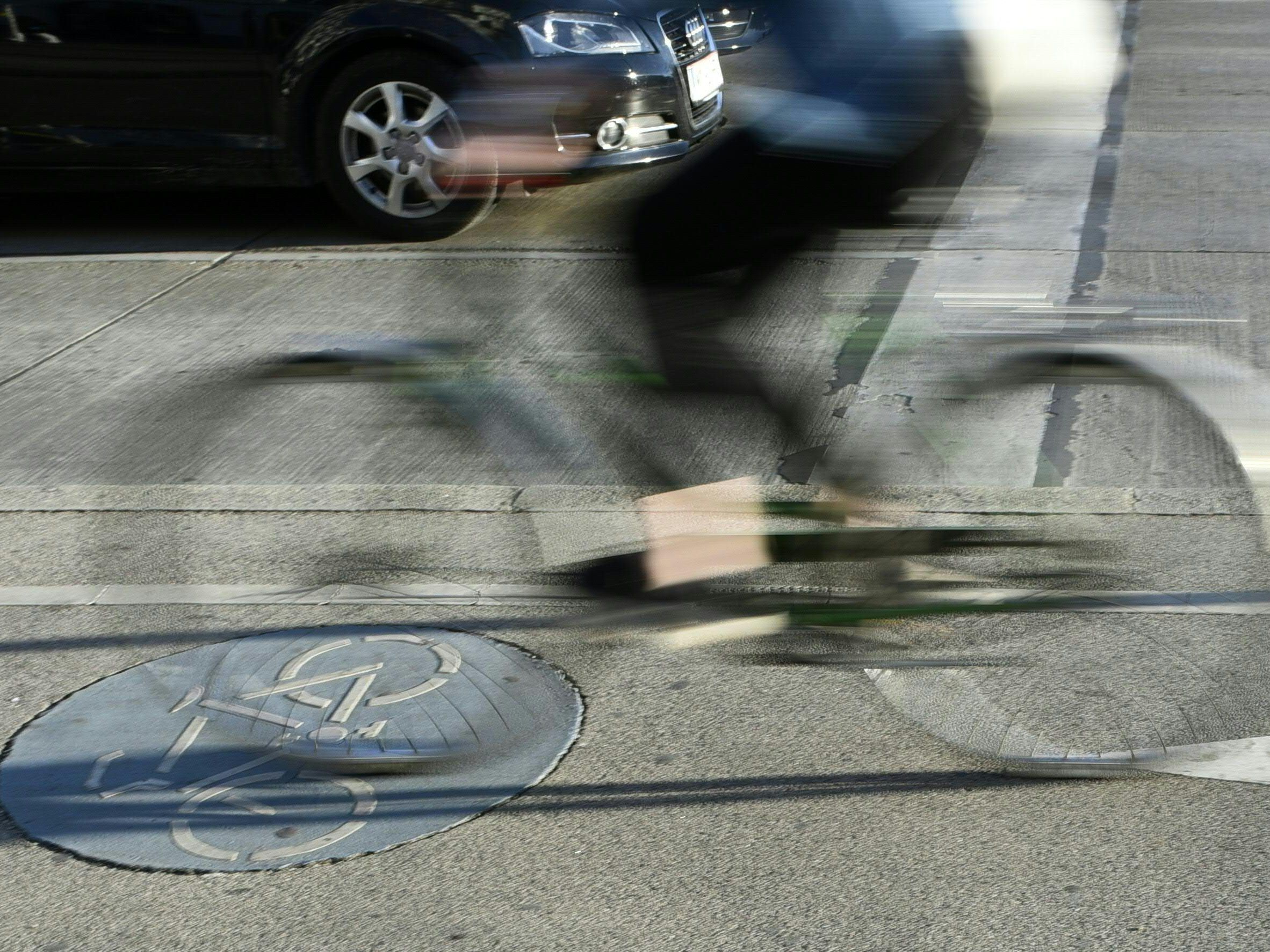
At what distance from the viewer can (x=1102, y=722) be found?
326 cm

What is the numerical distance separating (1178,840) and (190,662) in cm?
225

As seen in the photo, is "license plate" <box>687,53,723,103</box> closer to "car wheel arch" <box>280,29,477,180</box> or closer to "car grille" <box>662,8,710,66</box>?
"car grille" <box>662,8,710,66</box>

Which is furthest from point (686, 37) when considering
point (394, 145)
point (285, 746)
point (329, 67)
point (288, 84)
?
point (285, 746)

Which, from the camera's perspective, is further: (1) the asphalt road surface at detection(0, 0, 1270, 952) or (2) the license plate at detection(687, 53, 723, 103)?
(2) the license plate at detection(687, 53, 723, 103)

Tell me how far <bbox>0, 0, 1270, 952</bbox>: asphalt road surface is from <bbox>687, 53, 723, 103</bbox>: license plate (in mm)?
848

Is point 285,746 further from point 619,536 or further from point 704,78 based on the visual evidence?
point 704,78

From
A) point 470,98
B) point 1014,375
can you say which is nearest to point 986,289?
point 1014,375

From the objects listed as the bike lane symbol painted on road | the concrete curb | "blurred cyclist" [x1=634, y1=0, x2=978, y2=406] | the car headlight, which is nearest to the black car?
the car headlight

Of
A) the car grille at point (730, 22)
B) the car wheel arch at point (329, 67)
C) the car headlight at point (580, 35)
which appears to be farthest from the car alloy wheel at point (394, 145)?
the car grille at point (730, 22)

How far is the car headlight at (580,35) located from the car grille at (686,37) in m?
0.13

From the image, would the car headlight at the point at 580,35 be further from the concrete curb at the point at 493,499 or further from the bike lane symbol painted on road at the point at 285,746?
the bike lane symbol painted on road at the point at 285,746

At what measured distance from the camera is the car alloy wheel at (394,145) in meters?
7.20

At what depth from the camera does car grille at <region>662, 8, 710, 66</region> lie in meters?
7.09

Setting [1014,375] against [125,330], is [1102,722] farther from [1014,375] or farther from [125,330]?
[125,330]
